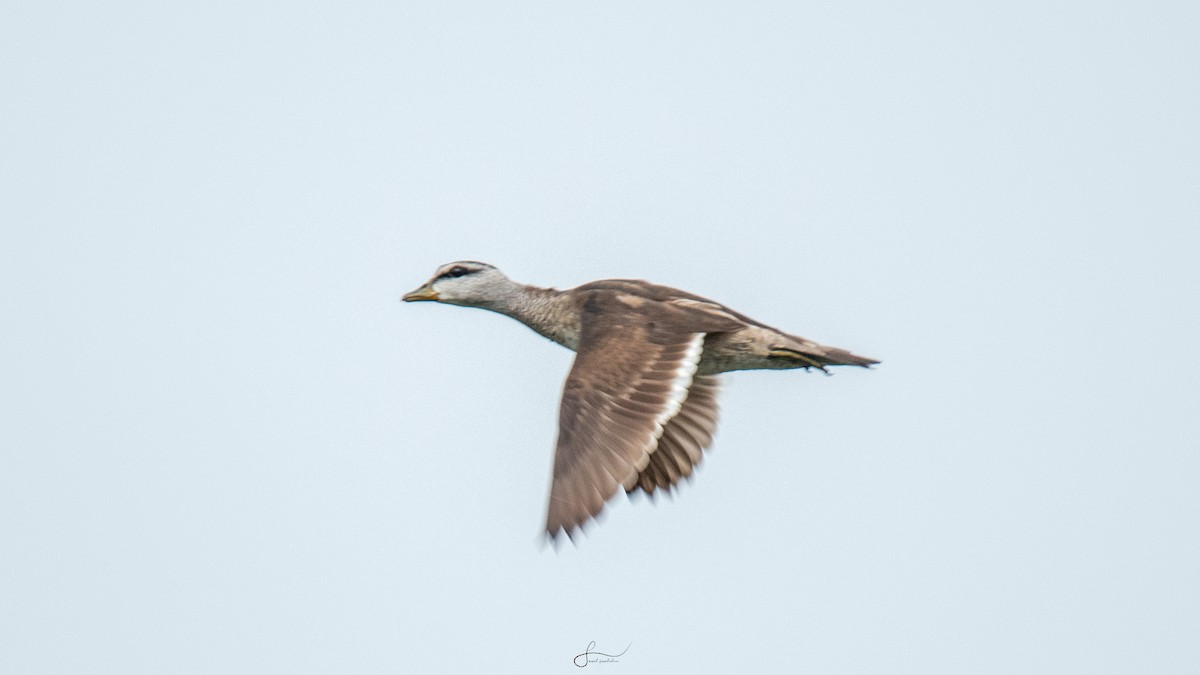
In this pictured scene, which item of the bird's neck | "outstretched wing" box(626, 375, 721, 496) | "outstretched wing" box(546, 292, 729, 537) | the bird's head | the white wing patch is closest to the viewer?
"outstretched wing" box(546, 292, 729, 537)

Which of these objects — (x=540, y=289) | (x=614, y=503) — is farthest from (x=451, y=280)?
(x=614, y=503)

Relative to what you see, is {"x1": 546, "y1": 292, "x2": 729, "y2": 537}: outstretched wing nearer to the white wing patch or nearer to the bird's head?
the white wing patch

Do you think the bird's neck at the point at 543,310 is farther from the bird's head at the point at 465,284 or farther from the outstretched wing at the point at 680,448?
the outstretched wing at the point at 680,448

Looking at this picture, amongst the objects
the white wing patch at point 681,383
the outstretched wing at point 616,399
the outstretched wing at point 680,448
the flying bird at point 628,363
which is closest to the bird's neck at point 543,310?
the flying bird at point 628,363

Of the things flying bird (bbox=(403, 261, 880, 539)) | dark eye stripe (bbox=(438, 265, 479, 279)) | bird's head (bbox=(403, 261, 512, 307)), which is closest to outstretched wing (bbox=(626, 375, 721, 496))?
flying bird (bbox=(403, 261, 880, 539))

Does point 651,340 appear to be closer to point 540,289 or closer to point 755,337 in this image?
point 755,337

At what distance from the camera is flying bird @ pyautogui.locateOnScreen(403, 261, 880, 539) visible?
36.1ft

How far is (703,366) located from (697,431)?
58 centimetres

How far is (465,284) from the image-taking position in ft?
49.8

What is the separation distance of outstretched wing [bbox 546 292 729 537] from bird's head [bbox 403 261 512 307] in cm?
181

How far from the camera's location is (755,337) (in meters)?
13.2

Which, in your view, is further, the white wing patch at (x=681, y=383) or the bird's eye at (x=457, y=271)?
the bird's eye at (x=457, y=271)

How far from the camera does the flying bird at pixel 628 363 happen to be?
11.0m

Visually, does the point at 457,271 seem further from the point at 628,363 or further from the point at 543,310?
the point at 628,363
